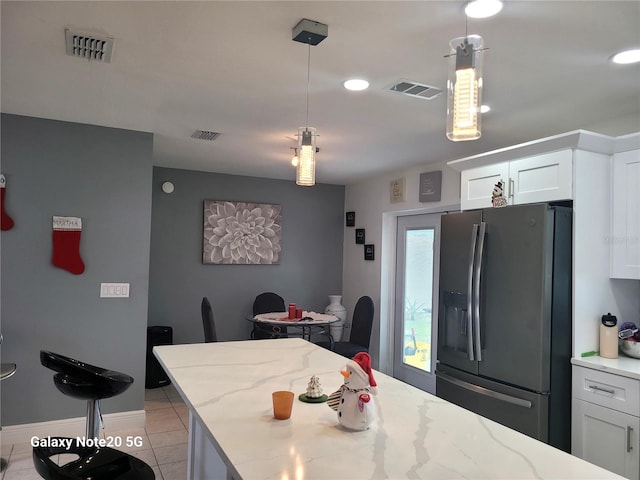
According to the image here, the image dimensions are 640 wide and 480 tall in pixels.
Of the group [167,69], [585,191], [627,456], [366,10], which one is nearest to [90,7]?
[167,69]

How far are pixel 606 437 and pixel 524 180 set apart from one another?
5.08ft

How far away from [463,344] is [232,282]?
3326 millimetres

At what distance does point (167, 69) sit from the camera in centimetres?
259

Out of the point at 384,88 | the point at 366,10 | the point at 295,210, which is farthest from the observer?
the point at 295,210

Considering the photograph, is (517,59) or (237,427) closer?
(237,427)

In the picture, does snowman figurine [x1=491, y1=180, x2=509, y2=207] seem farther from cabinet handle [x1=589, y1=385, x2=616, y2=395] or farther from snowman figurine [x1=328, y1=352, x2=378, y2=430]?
snowman figurine [x1=328, y1=352, x2=378, y2=430]

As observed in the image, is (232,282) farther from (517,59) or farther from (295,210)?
(517,59)

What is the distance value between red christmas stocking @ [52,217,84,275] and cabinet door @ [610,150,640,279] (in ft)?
12.1

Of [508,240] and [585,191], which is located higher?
[585,191]

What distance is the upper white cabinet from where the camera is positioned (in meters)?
2.81

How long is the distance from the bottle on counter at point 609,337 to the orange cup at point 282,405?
2.20 meters

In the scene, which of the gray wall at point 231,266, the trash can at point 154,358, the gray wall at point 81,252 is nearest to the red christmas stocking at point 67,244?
the gray wall at point 81,252

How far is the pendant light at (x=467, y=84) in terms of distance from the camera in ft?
4.91

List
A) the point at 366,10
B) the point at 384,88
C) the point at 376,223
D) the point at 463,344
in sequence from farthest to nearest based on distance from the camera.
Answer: the point at 376,223
the point at 463,344
the point at 384,88
the point at 366,10
